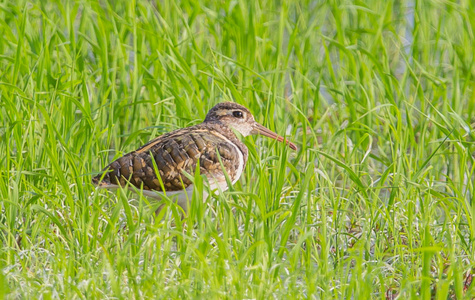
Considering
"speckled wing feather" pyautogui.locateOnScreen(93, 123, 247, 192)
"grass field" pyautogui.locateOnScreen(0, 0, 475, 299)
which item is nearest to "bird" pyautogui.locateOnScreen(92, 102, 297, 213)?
"speckled wing feather" pyautogui.locateOnScreen(93, 123, 247, 192)

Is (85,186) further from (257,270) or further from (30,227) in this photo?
(257,270)

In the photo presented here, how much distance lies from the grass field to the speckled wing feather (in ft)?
0.60

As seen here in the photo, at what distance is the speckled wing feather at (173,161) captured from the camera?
4.79 m

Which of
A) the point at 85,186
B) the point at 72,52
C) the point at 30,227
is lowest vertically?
the point at 30,227

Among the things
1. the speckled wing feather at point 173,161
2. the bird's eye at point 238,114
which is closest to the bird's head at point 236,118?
the bird's eye at point 238,114

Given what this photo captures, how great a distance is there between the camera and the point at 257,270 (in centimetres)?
379

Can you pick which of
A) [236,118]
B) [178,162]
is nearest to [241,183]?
[236,118]

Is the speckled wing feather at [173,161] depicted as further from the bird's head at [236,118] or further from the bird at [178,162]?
the bird's head at [236,118]

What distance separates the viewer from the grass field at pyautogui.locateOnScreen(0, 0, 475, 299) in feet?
12.4

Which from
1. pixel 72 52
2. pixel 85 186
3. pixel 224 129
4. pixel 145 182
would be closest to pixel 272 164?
pixel 224 129

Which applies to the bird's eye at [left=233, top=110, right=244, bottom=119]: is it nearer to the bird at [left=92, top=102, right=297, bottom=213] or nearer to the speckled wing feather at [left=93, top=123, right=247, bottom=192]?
the bird at [left=92, top=102, right=297, bottom=213]

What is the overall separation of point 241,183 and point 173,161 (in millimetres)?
881

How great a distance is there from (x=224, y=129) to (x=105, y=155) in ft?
3.06

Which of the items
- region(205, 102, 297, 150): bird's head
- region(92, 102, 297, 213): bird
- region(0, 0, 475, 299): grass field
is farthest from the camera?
region(205, 102, 297, 150): bird's head
